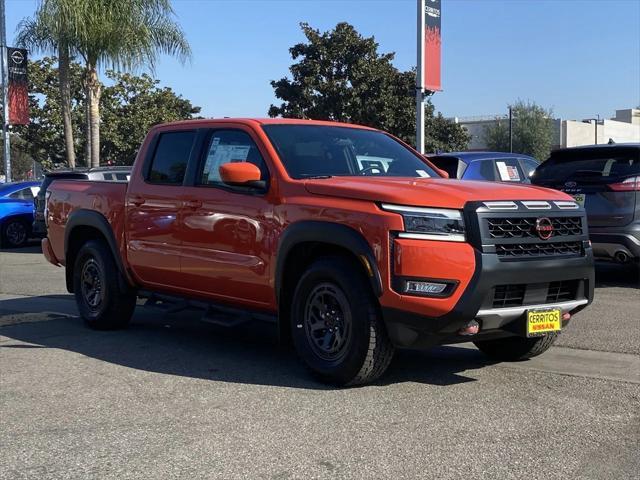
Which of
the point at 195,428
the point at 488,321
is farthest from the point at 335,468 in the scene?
the point at 488,321

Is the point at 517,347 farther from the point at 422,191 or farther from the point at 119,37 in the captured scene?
the point at 119,37

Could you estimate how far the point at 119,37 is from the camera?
21.4 m

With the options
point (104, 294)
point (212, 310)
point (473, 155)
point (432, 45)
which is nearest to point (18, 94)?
point (432, 45)

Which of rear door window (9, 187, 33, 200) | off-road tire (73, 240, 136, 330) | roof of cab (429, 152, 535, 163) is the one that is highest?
roof of cab (429, 152, 535, 163)

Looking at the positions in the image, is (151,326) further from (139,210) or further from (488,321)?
(488,321)

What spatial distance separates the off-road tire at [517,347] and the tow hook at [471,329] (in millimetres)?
1194

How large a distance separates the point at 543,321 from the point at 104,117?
36.5m

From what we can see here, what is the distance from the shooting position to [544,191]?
5371 mm

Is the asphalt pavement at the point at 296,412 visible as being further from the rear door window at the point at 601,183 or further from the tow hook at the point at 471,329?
the rear door window at the point at 601,183

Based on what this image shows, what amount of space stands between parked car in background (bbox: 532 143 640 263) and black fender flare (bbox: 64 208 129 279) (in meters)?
5.69

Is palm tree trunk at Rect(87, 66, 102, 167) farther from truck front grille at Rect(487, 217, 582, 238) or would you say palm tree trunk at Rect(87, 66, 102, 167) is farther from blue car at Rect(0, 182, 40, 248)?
truck front grille at Rect(487, 217, 582, 238)

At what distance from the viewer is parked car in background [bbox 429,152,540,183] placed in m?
10.4

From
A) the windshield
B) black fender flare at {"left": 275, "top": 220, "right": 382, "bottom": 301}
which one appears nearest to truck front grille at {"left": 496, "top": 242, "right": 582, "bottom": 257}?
black fender flare at {"left": 275, "top": 220, "right": 382, "bottom": 301}

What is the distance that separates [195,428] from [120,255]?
10.4 feet
